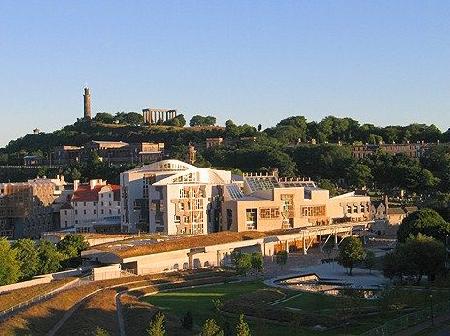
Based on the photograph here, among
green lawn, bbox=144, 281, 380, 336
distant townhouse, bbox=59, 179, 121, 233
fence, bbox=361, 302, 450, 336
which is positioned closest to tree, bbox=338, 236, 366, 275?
green lawn, bbox=144, 281, 380, 336

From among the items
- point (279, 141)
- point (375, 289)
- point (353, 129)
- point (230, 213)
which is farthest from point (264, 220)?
point (353, 129)

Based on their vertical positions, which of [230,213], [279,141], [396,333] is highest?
[279,141]

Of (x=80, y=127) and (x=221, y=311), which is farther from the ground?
(x=80, y=127)

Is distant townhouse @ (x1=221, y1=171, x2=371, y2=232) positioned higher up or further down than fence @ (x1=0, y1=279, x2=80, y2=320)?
higher up

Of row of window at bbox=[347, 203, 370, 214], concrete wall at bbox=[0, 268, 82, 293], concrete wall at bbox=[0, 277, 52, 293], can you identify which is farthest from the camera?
row of window at bbox=[347, 203, 370, 214]

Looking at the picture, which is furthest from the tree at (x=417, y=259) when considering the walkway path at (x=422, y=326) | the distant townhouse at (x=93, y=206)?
the distant townhouse at (x=93, y=206)

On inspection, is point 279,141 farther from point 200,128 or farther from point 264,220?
point 264,220

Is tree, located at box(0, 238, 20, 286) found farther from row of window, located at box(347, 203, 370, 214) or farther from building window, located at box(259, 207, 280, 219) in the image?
row of window, located at box(347, 203, 370, 214)
